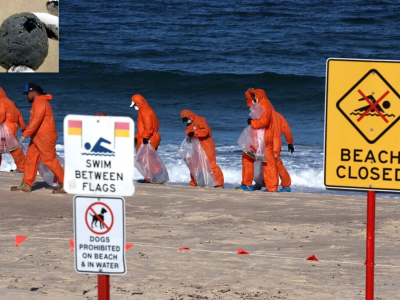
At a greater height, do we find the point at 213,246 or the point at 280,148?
the point at 280,148

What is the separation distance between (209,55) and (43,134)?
26.3 metres

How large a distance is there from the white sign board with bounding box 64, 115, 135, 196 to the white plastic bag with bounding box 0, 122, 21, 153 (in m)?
9.12

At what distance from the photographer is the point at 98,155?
5020 millimetres

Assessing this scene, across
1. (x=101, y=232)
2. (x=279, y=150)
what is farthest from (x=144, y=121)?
(x=101, y=232)

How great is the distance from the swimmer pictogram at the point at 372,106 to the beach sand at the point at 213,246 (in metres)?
2.99

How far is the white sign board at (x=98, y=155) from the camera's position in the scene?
4.95 metres

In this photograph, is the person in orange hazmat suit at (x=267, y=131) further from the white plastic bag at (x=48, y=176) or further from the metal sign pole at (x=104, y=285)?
the metal sign pole at (x=104, y=285)

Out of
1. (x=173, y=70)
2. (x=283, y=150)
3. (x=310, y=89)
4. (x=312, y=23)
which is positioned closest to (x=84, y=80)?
(x=173, y=70)

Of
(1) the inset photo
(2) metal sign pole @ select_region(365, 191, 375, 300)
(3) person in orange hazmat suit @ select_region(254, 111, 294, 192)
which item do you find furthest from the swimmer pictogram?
(1) the inset photo

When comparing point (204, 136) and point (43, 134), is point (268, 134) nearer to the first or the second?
point (204, 136)

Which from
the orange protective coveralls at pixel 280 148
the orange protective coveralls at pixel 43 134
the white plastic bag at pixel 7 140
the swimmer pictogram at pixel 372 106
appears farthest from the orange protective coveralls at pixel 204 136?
the swimmer pictogram at pixel 372 106

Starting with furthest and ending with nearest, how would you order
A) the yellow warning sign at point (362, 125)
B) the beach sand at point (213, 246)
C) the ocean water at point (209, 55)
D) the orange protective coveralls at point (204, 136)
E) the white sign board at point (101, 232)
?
the ocean water at point (209, 55)
the orange protective coveralls at point (204, 136)
the beach sand at point (213, 246)
the white sign board at point (101, 232)
the yellow warning sign at point (362, 125)

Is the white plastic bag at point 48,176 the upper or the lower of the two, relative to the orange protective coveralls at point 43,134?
lower

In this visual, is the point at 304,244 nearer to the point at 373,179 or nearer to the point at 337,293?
the point at 337,293
